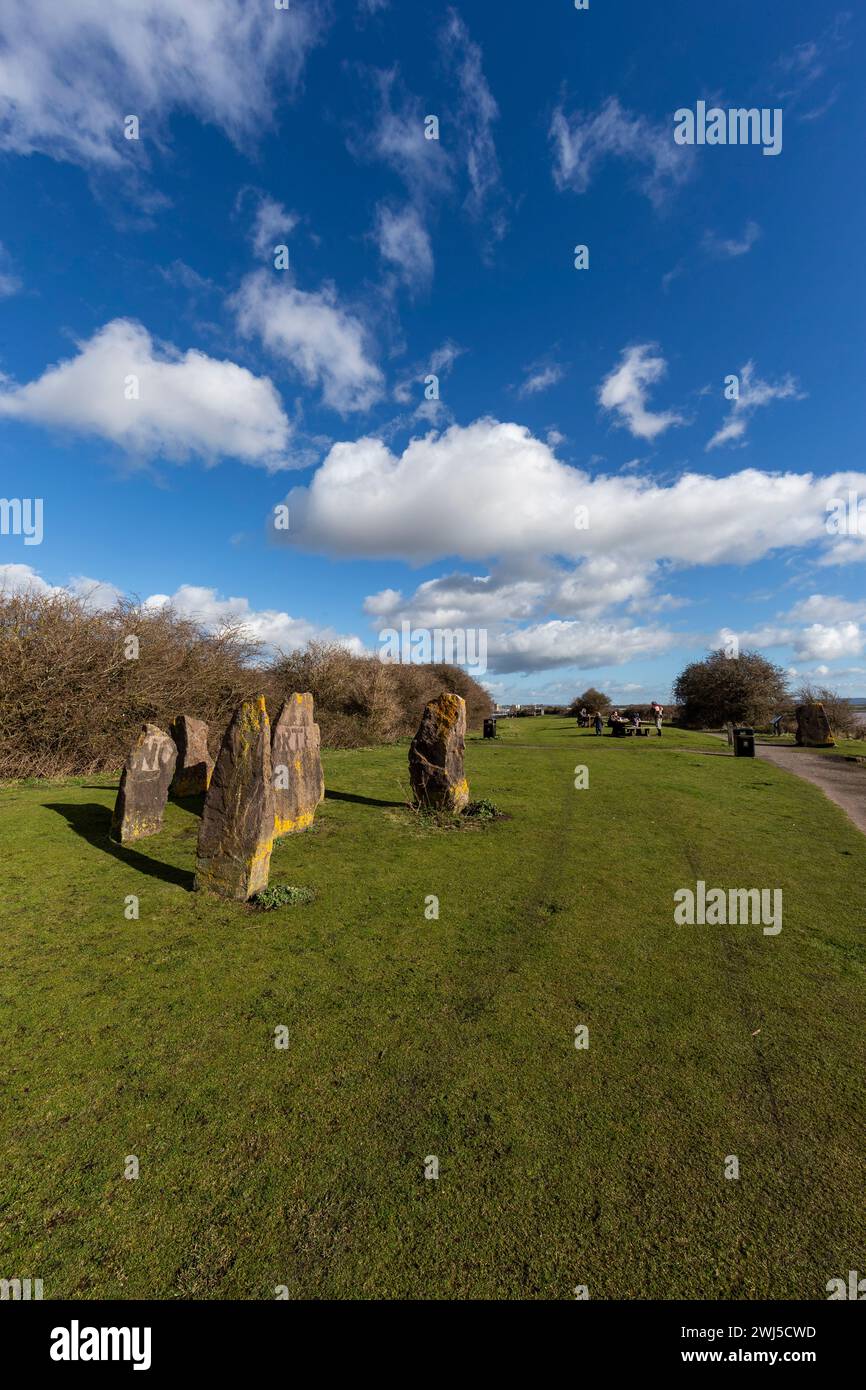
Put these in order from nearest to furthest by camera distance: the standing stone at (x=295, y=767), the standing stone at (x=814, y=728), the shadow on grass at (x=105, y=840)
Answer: the shadow on grass at (x=105, y=840) < the standing stone at (x=295, y=767) < the standing stone at (x=814, y=728)

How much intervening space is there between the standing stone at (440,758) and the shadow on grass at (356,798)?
3.84ft

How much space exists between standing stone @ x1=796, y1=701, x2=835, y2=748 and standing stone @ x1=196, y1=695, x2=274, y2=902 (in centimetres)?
2521

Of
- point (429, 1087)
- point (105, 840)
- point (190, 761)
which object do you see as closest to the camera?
point (429, 1087)

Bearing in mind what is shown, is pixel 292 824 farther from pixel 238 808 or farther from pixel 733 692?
pixel 733 692

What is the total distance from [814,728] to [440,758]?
21.4 m

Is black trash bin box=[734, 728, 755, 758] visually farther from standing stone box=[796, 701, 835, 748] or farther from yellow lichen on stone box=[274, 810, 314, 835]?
yellow lichen on stone box=[274, 810, 314, 835]

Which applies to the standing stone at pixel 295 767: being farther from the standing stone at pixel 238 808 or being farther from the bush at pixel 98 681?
the bush at pixel 98 681

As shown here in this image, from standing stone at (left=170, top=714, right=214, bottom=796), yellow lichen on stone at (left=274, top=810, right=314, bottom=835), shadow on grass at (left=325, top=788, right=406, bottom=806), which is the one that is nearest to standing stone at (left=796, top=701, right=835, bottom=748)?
shadow on grass at (left=325, top=788, right=406, bottom=806)

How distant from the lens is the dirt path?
11.8 metres

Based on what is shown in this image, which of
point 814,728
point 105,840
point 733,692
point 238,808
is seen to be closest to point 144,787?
point 105,840

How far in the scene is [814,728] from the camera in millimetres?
23328

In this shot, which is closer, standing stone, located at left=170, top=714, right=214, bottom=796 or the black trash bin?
standing stone, located at left=170, top=714, right=214, bottom=796

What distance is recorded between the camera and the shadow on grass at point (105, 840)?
6.98 m

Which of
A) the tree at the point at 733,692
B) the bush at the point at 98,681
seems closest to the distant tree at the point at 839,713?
the tree at the point at 733,692
